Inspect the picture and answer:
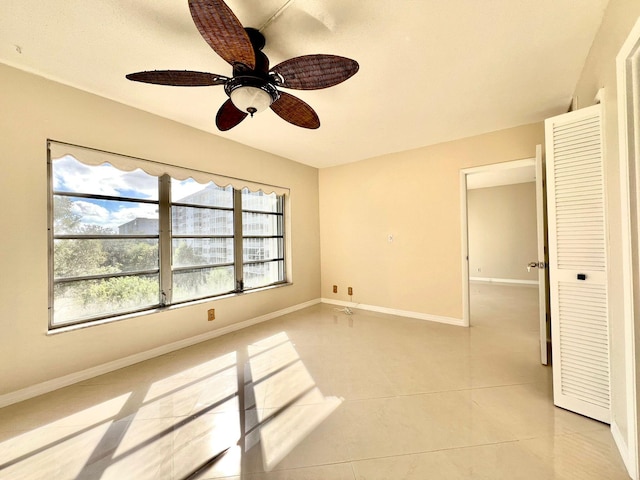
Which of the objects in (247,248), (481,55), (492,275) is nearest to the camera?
(481,55)

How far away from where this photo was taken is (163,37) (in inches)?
67.4

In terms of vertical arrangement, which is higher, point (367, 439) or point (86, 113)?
point (86, 113)

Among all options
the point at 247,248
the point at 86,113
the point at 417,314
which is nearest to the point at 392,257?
the point at 417,314

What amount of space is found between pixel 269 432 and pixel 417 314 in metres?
2.87

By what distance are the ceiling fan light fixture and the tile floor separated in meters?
2.07

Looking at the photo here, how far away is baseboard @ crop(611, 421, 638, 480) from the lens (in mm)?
1253

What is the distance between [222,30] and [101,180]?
215 centimetres

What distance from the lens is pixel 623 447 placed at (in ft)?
4.52

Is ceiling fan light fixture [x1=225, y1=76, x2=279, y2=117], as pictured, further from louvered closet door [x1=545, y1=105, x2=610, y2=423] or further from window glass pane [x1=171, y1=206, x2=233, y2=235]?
louvered closet door [x1=545, y1=105, x2=610, y2=423]

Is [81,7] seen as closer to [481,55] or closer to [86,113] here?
[86,113]

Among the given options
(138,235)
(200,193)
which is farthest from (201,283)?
(200,193)

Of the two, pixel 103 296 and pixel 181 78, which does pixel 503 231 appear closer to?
pixel 181 78

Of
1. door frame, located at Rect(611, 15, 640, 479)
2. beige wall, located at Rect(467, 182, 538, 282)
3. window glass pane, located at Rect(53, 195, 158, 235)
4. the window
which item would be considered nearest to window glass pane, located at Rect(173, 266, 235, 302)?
the window

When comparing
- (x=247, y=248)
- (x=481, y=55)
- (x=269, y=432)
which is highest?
(x=481, y=55)
